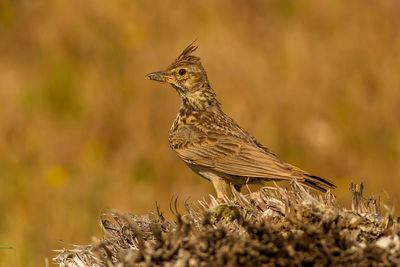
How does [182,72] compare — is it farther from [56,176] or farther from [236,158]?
[56,176]

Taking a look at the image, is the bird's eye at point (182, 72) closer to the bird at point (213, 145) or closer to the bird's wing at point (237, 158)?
the bird at point (213, 145)

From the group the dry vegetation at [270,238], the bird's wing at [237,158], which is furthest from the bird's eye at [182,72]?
the dry vegetation at [270,238]

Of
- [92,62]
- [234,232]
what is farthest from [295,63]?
[234,232]

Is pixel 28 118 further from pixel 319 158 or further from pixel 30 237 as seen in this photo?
pixel 319 158

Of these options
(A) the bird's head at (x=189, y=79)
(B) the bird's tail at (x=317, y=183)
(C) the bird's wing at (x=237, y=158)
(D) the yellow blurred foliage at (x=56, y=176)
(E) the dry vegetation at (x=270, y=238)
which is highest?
(D) the yellow blurred foliage at (x=56, y=176)

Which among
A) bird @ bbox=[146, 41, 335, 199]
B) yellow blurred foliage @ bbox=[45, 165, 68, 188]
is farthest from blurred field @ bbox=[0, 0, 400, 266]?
bird @ bbox=[146, 41, 335, 199]

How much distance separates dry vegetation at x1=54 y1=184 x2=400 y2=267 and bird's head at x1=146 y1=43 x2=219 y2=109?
3743mm

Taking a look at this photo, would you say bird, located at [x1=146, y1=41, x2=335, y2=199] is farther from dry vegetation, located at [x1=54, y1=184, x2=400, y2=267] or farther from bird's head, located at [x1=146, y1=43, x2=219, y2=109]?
dry vegetation, located at [x1=54, y1=184, x2=400, y2=267]

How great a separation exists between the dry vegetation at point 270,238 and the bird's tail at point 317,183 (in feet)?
5.46

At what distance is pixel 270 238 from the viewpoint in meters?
2.90

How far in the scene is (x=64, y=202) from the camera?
30.3ft

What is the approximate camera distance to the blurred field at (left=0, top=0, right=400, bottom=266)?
32.1 ft

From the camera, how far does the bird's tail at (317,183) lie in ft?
17.2

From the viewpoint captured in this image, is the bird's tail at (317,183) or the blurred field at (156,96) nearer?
the bird's tail at (317,183)
